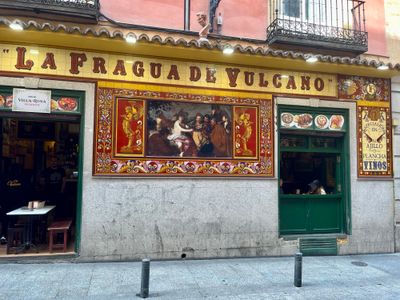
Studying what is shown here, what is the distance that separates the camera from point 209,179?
7.97 meters

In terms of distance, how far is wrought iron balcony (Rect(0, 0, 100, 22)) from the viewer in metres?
7.10

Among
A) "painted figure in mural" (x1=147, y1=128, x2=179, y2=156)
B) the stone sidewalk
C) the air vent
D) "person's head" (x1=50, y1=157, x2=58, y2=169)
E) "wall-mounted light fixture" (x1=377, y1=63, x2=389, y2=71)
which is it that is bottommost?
the stone sidewalk

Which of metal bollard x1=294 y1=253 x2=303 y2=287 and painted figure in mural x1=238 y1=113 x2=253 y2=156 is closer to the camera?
metal bollard x1=294 y1=253 x2=303 y2=287

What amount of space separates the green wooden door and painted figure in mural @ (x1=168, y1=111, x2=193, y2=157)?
2492 mm

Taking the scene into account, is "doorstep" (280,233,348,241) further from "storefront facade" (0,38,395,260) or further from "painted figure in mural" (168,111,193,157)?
"painted figure in mural" (168,111,193,157)

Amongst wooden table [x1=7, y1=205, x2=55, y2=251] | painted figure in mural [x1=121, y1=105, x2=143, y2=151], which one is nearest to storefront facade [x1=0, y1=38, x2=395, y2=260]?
painted figure in mural [x1=121, y1=105, x2=143, y2=151]

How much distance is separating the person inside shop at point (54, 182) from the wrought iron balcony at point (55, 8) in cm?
467

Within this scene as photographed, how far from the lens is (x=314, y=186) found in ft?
30.6

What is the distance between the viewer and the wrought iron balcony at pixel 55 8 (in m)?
7.10

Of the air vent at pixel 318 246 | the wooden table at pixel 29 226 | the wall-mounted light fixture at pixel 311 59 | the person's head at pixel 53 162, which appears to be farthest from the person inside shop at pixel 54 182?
the wall-mounted light fixture at pixel 311 59

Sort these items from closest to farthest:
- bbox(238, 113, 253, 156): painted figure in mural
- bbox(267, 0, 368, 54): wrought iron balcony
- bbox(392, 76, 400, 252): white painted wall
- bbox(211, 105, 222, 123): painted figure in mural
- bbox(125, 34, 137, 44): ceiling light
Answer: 1. bbox(125, 34, 137, 44): ceiling light
2. bbox(211, 105, 222, 123): painted figure in mural
3. bbox(238, 113, 253, 156): painted figure in mural
4. bbox(267, 0, 368, 54): wrought iron balcony
5. bbox(392, 76, 400, 252): white painted wall

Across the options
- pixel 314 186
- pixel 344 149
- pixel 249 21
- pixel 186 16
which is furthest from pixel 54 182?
pixel 344 149

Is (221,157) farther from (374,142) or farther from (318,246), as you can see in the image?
(374,142)

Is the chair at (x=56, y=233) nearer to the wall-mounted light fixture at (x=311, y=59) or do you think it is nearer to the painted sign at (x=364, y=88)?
the wall-mounted light fixture at (x=311, y=59)
